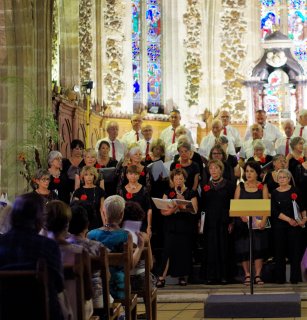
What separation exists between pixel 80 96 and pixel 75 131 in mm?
1016

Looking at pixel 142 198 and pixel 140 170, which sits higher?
pixel 140 170

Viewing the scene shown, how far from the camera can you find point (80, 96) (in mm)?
17156

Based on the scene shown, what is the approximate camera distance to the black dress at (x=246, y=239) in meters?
10.6

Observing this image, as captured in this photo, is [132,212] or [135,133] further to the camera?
[135,133]

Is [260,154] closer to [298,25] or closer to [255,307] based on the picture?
[255,307]

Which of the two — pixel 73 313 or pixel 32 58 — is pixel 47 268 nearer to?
pixel 73 313

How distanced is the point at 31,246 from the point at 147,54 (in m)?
16.5

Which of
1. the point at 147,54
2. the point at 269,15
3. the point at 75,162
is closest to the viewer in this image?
the point at 75,162

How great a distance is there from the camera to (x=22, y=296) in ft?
16.4

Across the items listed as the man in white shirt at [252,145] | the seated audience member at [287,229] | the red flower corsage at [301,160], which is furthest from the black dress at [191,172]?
the man in white shirt at [252,145]

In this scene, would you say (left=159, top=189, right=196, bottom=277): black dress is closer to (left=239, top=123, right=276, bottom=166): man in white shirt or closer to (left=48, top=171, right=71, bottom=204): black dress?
(left=48, top=171, right=71, bottom=204): black dress

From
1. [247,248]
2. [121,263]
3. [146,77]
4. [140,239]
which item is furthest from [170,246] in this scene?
[146,77]

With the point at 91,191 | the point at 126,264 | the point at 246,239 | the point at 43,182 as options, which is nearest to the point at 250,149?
the point at 246,239

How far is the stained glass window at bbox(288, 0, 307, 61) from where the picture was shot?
21906 millimetres
